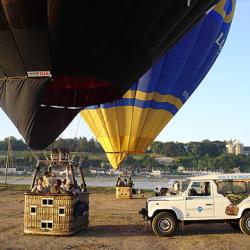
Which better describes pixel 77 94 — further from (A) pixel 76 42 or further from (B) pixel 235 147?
(B) pixel 235 147

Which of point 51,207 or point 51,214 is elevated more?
point 51,207

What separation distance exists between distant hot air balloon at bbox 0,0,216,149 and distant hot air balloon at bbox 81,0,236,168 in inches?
313

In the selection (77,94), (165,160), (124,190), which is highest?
(165,160)

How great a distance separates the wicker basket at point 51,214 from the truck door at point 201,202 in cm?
285

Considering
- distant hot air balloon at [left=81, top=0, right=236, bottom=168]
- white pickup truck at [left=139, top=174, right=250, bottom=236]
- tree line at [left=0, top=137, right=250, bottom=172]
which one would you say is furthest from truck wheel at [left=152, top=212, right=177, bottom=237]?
tree line at [left=0, top=137, right=250, bottom=172]

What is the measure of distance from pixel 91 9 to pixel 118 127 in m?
13.8

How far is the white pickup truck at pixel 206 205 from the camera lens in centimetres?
1217

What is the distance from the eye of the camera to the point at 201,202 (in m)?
12.3

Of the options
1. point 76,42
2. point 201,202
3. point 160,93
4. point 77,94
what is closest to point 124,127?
point 160,93

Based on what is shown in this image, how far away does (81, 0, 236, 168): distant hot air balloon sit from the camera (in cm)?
2139

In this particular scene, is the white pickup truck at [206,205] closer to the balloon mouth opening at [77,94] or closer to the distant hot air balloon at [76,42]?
the distant hot air balloon at [76,42]

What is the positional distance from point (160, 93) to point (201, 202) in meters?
11.2

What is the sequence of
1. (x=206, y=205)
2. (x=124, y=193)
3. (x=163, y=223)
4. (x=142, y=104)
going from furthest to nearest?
1. (x=124, y=193)
2. (x=142, y=104)
3. (x=163, y=223)
4. (x=206, y=205)

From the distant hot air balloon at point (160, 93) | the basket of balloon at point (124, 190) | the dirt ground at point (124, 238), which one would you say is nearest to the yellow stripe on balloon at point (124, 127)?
the distant hot air balloon at point (160, 93)
